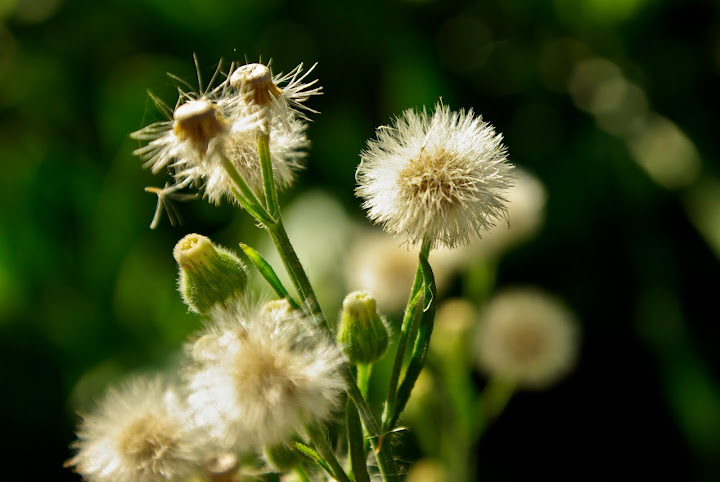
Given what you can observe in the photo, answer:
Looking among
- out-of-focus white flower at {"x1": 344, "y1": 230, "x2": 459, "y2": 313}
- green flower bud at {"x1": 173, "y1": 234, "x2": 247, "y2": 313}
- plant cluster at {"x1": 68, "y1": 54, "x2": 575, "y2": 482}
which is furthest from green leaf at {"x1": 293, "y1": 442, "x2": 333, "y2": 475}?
out-of-focus white flower at {"x1": 344, "y1": 230, "x2": 459, "y2": 313}

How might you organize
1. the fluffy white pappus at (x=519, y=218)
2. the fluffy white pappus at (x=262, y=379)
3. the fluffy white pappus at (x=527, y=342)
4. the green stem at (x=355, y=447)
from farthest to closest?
the fluffy white pappus at (x=527, y=342) < the fluffy white pappus at (x=519, y=218) < the green stem at (x=355, y=447) < the fluffy white pappus at (x=262, y=379)

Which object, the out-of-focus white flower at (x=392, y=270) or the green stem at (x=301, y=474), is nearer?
the green stem at (x=301, y=474)

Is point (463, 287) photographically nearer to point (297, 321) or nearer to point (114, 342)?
point (114, 342)

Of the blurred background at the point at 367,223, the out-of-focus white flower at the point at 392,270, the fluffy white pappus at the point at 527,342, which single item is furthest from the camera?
the blurred background at the point at 367,223

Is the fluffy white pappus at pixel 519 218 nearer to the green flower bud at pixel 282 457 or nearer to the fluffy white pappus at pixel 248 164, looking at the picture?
the fluffy white pappus at pixel 248 164

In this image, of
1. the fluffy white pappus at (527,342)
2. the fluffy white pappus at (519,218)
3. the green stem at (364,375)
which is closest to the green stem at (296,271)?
the green stem at (364,375)

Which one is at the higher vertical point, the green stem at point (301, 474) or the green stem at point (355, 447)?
the green stem at point (355, 447)

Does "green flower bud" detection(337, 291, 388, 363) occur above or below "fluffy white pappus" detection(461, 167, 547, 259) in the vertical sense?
below

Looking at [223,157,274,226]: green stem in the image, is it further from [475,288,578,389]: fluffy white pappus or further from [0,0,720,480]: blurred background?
[0,0,720,480]: blurred background
